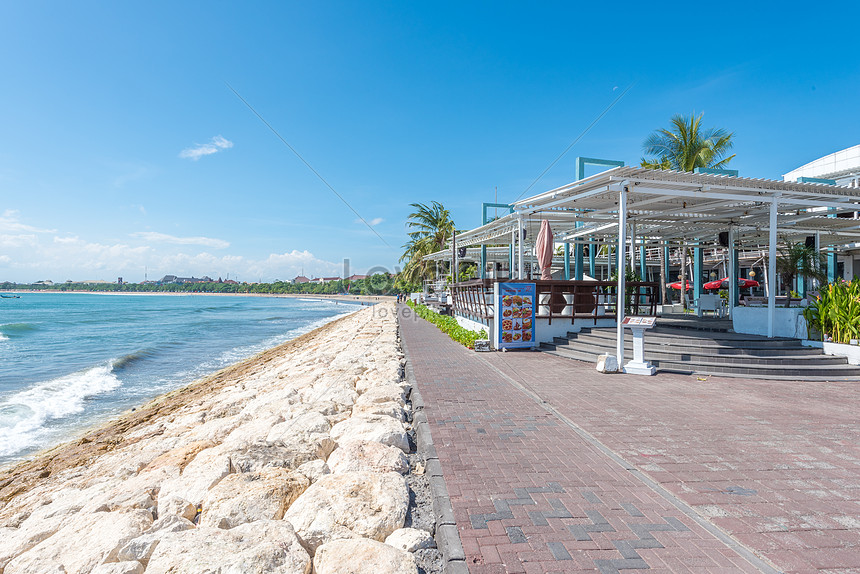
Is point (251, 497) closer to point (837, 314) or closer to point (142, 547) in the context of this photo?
point (142, 547)

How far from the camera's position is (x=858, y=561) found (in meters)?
2.64

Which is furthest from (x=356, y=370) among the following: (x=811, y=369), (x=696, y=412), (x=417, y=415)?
(x=811, y=369)

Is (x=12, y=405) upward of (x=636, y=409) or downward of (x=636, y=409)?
downward

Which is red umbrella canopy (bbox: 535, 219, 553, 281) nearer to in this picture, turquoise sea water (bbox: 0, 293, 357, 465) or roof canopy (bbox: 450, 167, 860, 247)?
roof canopy (bbox: 450, 167, 860, 247)

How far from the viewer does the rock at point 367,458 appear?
413 cm

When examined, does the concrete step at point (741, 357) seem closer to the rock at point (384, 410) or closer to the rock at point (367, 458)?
the rock at point (384, 410)

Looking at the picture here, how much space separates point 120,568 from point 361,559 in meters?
1.45

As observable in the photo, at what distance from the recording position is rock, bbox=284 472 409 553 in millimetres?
3086

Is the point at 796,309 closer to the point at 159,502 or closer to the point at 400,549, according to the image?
the point at 400,549

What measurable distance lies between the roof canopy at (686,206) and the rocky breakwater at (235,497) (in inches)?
232

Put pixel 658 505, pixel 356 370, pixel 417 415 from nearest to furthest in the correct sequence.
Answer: pixel 658 505
pixel 417 415
pixel 356 370

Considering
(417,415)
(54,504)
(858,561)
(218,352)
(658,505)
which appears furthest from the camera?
(218,352)

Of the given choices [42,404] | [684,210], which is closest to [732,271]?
[684,210]

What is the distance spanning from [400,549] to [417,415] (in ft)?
9.01
